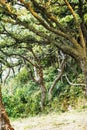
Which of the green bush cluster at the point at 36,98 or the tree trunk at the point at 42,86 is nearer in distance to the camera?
the tree trunk at the point at 42,86

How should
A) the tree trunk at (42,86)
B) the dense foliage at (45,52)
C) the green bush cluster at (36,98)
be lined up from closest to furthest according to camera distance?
the dense foliage at (45,52), the tree trunk at (42,86), the green bush cluster at (36,98)

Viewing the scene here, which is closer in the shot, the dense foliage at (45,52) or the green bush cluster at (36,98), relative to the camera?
the dense foliage at (45,52)

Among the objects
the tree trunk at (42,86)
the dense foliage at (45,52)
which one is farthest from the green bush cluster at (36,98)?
the tree trunk at (42,86)

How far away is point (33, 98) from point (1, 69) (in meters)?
4.59

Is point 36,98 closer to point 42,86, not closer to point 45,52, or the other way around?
point 42,86

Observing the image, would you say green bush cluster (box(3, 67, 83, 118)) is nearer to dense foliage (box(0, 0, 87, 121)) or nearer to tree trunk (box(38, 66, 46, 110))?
dense foliage (box(0, 0, 87, 121))

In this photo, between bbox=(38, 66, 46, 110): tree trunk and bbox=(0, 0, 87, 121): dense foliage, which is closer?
bbox=(0, 0, 87, 121): dense foliage

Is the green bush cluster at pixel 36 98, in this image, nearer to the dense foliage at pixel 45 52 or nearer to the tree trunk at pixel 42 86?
the dense foliage at pixel 45 52

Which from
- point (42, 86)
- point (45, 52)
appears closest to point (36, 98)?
point (42, 86)

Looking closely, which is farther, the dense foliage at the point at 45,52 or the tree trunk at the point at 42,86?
the tree trunk at the point at 42,86

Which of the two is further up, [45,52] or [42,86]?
[45,52]

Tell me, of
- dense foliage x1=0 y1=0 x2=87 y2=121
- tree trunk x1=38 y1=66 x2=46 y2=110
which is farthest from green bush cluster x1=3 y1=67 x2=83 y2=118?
tree trunk x1=38 y1=66 x2=46 y2=110

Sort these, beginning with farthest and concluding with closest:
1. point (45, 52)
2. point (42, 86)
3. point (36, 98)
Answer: point (45, 52)
point (36, 98)
point (42, 86)

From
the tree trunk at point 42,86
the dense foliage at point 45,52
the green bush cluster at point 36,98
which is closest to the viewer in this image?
the dense foliage at point 45,52
